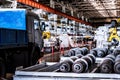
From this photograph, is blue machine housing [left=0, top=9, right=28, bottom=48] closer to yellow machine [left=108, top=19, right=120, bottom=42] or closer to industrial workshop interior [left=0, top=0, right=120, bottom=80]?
industrial workshop interior [left=0, top=0, right=120, bottom=80]

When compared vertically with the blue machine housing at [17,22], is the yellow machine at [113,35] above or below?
below

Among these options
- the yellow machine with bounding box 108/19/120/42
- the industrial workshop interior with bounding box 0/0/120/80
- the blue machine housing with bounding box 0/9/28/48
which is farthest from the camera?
the yellow machine with bounding box 108/19/120/42

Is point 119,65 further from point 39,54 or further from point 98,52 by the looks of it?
Answer: point 39,54

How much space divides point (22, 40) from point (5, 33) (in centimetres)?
180

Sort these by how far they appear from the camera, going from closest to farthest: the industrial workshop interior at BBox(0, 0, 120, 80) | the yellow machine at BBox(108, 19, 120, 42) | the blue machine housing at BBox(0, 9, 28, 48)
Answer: the industrial workshop interior at BBox(0, 0, 120, 80)
the blue machine housing at BBox(0, 9, 28, 48)
the yellow machine at BBox(108, 19, 120, 42)

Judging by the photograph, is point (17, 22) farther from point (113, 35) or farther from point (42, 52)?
point (113, 35)

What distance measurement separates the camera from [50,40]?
948 inches

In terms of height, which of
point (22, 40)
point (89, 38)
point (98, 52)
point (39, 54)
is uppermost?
point (98, 52)

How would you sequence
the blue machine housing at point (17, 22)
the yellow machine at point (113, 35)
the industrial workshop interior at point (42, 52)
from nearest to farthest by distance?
1. the industrial workshop interior at point (42, 52)
2. the blue machine housing at point (17, 22)
3. the yellow machine at point (113, 35)

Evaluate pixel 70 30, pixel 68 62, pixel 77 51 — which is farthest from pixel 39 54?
pixel 70 30

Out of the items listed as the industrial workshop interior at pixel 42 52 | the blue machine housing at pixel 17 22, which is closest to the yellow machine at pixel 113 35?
the industrial workshop interior at pixel 42 52

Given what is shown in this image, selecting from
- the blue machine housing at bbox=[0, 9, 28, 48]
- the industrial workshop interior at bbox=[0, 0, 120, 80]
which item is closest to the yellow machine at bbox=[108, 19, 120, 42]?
the industrial workshop interior at bbox=[0, 0, 120, 80]

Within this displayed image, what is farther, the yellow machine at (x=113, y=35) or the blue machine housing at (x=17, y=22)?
the yellow machine at (x=113, y=35)

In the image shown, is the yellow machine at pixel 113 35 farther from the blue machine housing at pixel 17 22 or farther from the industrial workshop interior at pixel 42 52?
the blue machine housing at pixel 17 22
